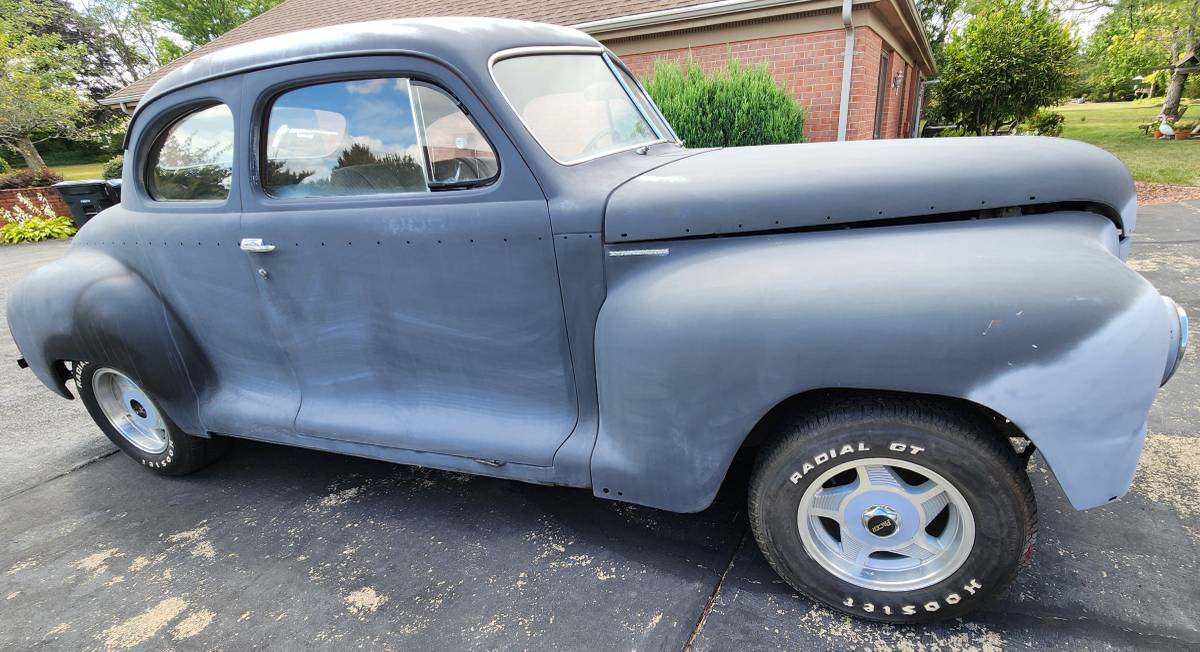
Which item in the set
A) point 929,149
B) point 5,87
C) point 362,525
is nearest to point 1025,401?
point 929,149

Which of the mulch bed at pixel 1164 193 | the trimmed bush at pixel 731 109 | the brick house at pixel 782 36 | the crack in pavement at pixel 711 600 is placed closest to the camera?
the crack in pavement at pixel 711 600

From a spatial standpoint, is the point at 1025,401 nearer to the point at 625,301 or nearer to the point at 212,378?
the point at 625,301

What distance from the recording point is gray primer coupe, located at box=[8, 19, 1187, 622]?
1.59 m

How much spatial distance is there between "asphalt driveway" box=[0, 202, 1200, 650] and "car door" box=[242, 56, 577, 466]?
476 millimetres

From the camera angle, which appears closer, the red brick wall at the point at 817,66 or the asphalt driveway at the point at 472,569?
the asphalt driveway at the point at 472,569

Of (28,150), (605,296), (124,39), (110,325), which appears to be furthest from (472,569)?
(124,39)

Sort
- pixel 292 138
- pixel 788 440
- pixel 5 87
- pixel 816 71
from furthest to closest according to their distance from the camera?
pixel 5 87, pixel 816 71, pixel 292 138, pixel 788 440

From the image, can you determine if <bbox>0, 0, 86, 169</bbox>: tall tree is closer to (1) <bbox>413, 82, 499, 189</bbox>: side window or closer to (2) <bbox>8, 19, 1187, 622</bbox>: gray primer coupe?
(2) <bbox>8, 19, 1187, 622</bbox>: gray primer coupe

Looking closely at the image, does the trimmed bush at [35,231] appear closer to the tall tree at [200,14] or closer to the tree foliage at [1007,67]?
the tree foliage at [1007,67]

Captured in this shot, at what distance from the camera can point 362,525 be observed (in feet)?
8.75

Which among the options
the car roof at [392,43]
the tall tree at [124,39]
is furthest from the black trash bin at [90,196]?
the tall tree at [124,39]

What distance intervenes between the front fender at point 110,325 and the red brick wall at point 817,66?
26.3ft

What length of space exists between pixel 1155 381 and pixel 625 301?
1433 millimetres

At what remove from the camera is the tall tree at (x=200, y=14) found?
1146 inches
